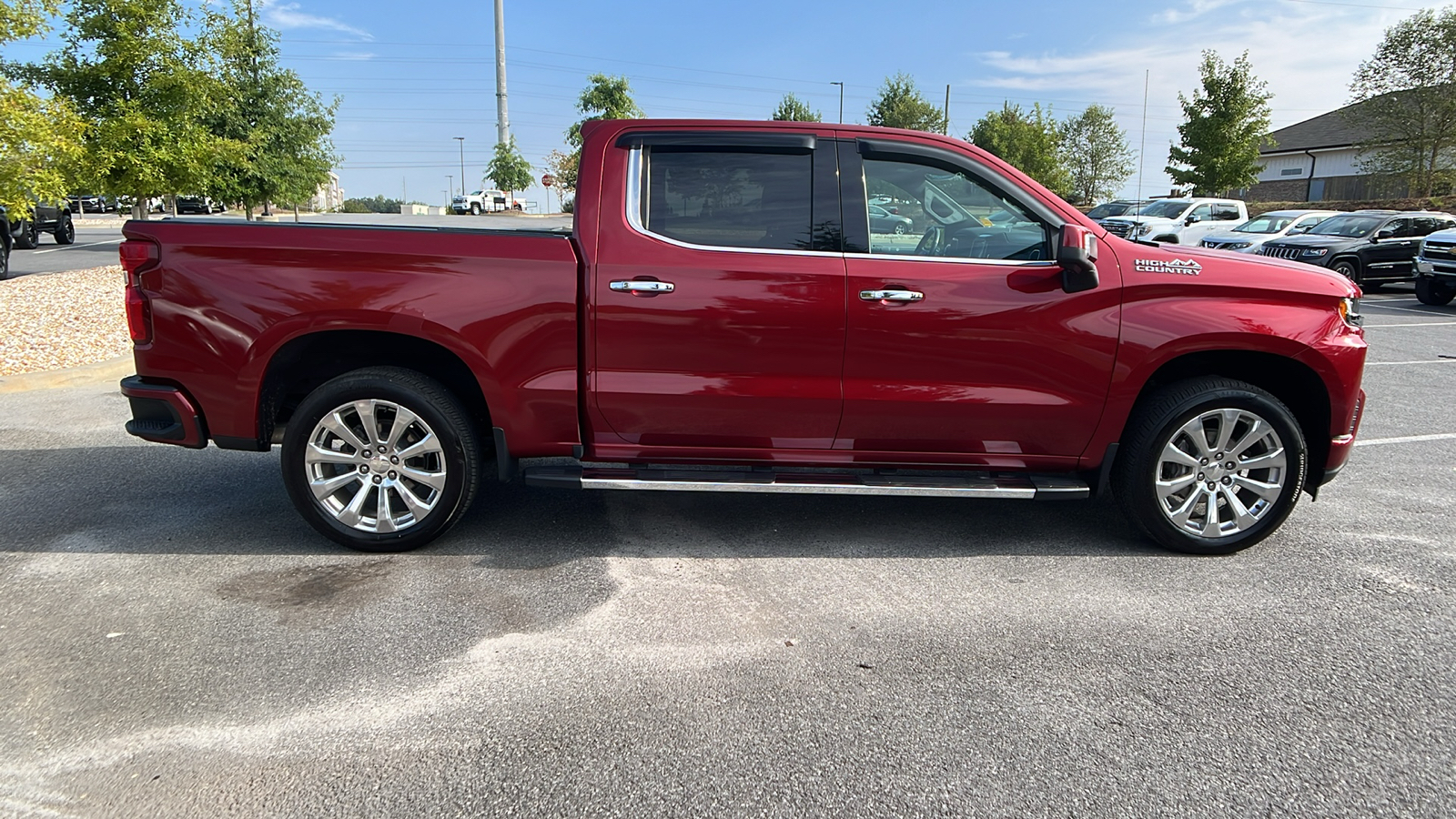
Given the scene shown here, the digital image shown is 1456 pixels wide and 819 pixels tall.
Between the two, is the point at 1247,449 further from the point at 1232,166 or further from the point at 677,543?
the point at 1232,166

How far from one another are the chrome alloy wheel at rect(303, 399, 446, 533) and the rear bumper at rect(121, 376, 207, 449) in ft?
1.93

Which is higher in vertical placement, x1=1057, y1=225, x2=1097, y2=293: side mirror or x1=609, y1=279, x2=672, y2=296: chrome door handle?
x1=1057, y1=225, x2=1097, y2=293: side mirror

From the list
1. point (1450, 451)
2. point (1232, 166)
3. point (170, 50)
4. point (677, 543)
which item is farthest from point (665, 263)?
point (1232, 166)

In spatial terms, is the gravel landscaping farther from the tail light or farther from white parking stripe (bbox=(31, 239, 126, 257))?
white parking stripe (bbox=(31, 239, 126, 257))

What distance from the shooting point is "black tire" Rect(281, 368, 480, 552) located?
4.06m

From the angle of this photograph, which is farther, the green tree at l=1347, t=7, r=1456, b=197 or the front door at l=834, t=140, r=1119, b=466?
the green tree at l=1347, t=7, r=1456, b=197

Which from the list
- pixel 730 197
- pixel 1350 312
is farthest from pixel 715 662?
pixel 1350 312

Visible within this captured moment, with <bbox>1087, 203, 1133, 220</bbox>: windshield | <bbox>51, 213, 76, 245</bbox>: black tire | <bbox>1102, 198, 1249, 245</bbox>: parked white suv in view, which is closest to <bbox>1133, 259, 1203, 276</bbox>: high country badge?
<bbox>1102, 198, 1249, 245</bbox>: parked white suv

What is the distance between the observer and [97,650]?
3.27 meters

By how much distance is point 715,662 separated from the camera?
3.27 m

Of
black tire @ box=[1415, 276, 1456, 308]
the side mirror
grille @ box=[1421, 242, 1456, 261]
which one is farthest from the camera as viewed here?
black tire @ box=[1415, 276, 1456, 308]

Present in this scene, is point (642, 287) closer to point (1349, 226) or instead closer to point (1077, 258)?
point (1077, 258)

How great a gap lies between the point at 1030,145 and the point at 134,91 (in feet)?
139

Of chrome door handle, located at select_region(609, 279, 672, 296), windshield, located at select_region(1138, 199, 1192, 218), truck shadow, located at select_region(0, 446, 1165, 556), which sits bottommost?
truck shadow, located at select_region(0, 446, 1165, 556)
